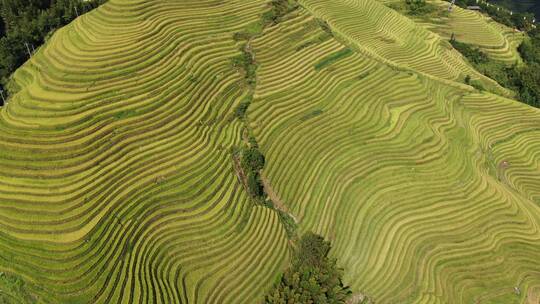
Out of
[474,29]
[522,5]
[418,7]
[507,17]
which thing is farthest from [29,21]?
[522,5]

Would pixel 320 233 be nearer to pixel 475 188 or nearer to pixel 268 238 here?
pixel 268 238

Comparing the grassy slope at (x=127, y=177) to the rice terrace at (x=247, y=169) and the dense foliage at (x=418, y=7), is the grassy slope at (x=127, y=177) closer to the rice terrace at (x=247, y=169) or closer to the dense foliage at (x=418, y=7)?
the rice terrace at (x=247, y=169)

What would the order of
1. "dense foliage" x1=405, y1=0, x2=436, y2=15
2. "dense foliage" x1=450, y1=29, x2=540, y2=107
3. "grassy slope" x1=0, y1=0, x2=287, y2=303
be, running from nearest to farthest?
1. "grassy slope" x1=0, y1=0, x2=287, y2=303
2. "dense foliage" x1=450, y1=29, x2=540, y2=107
3. "dense foliage" x1=405, y1=0, x2=436, y2=15

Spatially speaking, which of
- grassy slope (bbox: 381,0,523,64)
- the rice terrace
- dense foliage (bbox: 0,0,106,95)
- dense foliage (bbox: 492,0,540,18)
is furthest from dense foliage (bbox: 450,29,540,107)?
dense foliage (bbox: 0,0,106,95)

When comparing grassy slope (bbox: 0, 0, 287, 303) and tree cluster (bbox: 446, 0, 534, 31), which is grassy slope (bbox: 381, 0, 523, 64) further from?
grassy slope (bbox: 0, 0, 287, 303)

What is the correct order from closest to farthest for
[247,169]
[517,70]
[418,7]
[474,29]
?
[247,169]
[517,70]
[474,29]
[418,7]

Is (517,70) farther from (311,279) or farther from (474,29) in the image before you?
(311,279)

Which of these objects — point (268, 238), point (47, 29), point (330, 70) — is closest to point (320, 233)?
point (268, 238)
